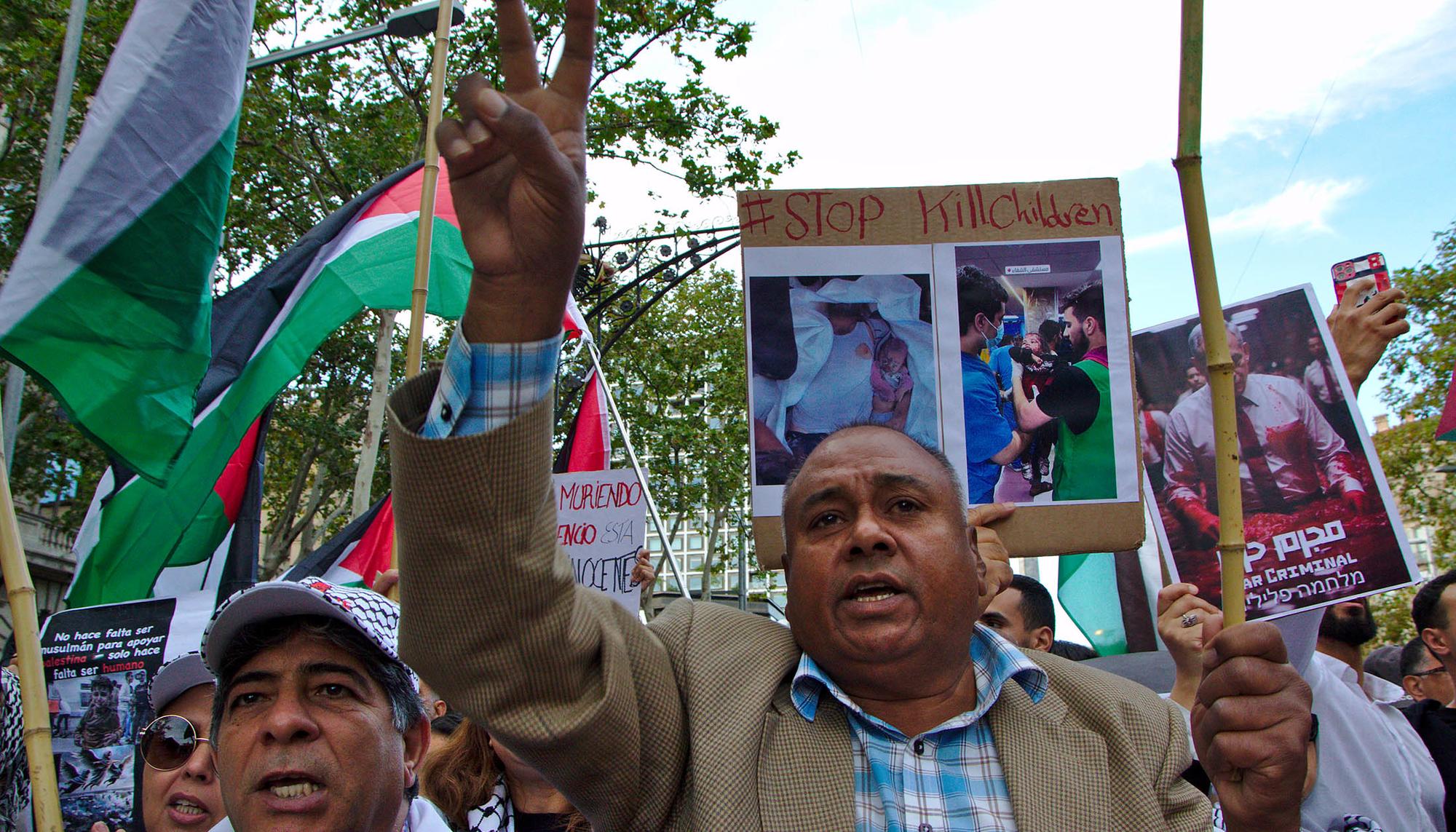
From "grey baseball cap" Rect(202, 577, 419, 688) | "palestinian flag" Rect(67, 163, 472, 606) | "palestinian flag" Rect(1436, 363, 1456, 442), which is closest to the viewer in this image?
"grey baseball cap" Rect(202, 577, 419, 688)

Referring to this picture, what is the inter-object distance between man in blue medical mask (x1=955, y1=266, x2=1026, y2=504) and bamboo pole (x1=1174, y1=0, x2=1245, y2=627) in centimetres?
128

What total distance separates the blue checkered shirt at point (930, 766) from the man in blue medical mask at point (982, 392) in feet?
3.40

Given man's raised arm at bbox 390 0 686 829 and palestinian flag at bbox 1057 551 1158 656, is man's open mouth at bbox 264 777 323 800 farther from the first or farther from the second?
palestinian flag at bbox 1057 551 1158 656

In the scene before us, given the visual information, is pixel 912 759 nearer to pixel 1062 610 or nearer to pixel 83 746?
pixel 83 746

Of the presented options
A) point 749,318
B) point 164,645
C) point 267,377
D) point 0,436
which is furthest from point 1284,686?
point 267,377

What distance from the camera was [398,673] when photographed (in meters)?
2.15

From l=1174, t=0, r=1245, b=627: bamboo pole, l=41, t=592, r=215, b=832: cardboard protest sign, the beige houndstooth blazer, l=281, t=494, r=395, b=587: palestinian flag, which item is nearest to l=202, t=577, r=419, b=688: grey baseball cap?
the beige houndstooth blazer

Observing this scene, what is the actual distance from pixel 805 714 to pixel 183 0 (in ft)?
10.0

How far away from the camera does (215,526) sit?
512 cm

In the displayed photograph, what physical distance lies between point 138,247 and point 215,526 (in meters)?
2.00

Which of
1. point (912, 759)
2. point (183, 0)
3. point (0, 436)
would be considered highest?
point (183, 0)

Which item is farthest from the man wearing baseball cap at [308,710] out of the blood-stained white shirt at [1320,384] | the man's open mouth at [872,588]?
the blood-stained white shirt at [1320,384]

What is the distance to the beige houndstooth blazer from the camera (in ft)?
4.75

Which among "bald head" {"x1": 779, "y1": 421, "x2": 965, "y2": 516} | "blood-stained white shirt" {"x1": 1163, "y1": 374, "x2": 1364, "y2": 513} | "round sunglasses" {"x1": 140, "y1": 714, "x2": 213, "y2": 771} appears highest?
"blood-stained white shirt" {"x1": 1163, "y1": 374, "x2": 1364, "y2": 513}
